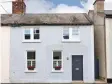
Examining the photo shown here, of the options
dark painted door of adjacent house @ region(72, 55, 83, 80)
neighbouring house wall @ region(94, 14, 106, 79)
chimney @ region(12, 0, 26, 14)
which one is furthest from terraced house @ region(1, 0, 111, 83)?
chimney @ region(12, 0, 26, 14)

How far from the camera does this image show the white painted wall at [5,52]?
1018 inches

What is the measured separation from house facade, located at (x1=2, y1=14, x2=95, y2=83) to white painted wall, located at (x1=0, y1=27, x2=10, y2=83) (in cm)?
36

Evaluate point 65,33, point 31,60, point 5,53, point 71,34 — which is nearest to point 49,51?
point 31,60

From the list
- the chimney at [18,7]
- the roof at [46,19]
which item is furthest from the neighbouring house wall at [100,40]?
the chimney at [18,7]

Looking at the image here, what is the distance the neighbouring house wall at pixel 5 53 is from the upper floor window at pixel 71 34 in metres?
5.21

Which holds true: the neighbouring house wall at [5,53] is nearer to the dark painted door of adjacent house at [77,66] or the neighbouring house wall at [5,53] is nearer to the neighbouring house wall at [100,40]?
the dark painted door of adjacent house at [77,66]

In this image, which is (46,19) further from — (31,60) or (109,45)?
(109,45)

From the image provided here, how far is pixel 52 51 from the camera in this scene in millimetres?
26016

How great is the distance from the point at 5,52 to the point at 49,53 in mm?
3994

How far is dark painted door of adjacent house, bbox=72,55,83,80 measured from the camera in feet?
85.0

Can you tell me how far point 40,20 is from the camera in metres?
27.0

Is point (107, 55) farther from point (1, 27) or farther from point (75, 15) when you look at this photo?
point (1, 27)

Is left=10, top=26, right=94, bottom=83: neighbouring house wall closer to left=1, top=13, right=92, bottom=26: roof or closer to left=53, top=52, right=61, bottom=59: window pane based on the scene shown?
left=53, top=52, right=61, bottom=59: window pane

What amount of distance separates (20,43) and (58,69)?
165 inches
